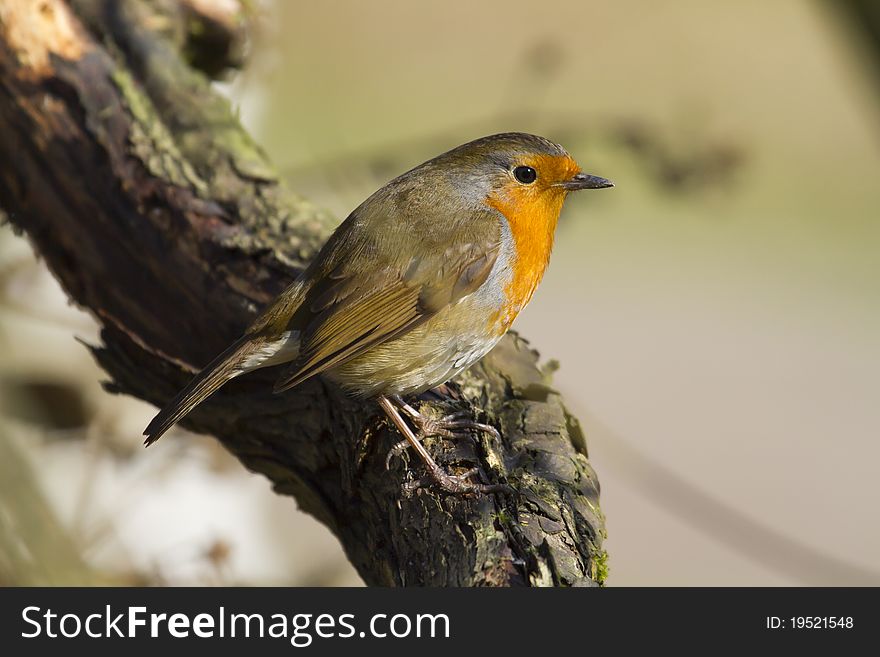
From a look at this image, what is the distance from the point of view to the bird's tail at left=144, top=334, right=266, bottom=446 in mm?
2770

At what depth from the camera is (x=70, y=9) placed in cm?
354

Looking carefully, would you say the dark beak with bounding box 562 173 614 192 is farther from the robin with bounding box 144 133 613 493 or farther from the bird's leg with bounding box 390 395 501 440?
the bird's leg with bounding box 390 395 501 440

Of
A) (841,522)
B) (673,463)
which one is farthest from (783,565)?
(673,463)

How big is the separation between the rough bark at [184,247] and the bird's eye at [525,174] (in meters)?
0.51

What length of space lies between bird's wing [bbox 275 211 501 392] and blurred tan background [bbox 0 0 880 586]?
34.3 inches

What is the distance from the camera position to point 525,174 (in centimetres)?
312

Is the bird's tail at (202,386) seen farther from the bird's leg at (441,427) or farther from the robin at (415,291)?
the bird's leg at (441,427)

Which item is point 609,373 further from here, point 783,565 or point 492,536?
point 492,536

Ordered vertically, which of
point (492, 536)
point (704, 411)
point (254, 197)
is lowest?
point (492, 536)

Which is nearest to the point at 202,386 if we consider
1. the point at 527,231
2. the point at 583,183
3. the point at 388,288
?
the point at 388,288

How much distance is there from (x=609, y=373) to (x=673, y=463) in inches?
50.9

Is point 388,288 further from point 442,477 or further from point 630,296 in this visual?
point 630,296

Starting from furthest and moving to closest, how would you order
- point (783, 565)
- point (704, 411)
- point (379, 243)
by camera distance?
point (704, 411) < point (783, 565) < point (379, 243)

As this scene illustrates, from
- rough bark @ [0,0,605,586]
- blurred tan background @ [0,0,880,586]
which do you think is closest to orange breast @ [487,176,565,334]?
rough bark @ [0,0,605,586]
